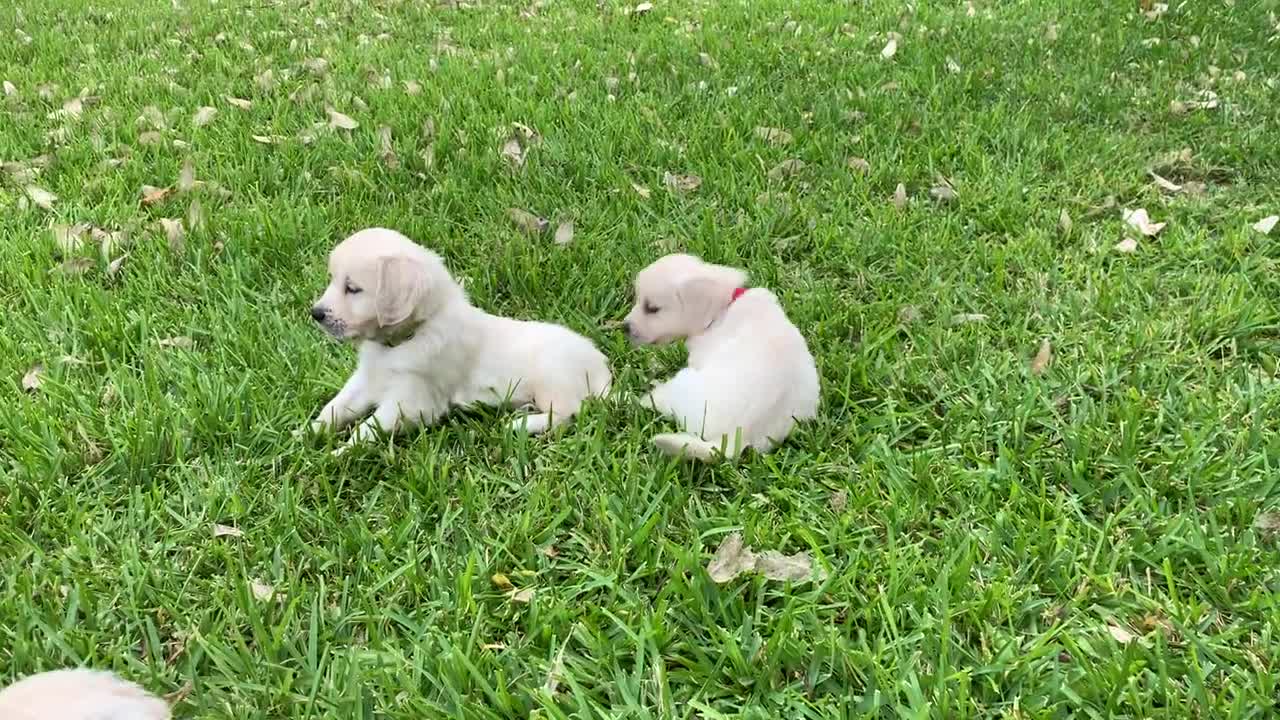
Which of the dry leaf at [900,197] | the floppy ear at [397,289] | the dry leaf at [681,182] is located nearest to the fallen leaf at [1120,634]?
the floppy ear at [397,289]

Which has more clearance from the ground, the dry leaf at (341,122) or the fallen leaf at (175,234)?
the fallen leaf at (175,234)

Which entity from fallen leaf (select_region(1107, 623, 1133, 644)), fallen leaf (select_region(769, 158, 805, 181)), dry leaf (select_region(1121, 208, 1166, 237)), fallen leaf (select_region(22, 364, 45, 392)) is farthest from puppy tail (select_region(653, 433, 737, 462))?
dry leaf (select_region(1121, 208, 1166, 237))

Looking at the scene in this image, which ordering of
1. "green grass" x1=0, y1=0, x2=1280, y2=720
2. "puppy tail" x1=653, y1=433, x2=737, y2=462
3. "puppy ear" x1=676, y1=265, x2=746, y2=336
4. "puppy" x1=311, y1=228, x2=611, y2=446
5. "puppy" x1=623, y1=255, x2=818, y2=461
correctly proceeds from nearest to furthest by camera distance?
"green grass" x1=0, y1=0, x2=1280, y2=720 → "puppy tail" x1=653, y1=433, x2=737, y2=462 → "puppy" x1=623, y1=255, x2=818, y2=461 → "puppy" x1=311, y1=228, x2=611, y2=446 → "puppy ear" x1=676, y1=265, x2=746, y2=336

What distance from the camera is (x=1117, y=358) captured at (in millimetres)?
3078

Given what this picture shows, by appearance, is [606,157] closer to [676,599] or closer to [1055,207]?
[1055,207]

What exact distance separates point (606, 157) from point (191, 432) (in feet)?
8.31

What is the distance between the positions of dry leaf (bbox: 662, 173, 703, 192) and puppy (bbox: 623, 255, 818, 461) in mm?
1212

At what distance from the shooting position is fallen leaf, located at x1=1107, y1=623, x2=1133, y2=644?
6.62 feet

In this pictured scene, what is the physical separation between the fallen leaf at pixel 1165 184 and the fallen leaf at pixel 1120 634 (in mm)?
2990

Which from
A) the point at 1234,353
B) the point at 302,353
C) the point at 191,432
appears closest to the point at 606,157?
the point at 302,353

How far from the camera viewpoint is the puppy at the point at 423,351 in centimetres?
279

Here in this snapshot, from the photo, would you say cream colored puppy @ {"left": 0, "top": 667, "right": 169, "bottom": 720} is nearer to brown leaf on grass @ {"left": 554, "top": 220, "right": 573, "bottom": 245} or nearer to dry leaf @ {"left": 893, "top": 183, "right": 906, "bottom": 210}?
brown leaf on grass @ {"left": 554, "top": 220, "right": 573, "bottom": 245}

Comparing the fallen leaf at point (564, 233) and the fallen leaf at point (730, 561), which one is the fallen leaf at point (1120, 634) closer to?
the fallen leaf at point (730, 561)

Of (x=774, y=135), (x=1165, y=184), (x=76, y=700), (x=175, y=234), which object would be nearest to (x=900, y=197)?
(x=774, y=135)
